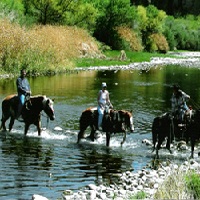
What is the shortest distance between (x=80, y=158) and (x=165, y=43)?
98.1 meters

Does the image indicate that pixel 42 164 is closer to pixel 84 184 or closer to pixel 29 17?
pixel 84 184

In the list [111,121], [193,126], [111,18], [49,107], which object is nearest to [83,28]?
[111,18]

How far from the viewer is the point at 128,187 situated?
47.4 feet

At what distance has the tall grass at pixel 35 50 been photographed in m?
50.9

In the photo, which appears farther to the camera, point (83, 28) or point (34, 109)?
point (83, 28)

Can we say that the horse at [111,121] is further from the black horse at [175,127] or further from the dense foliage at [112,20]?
the dense foliage at [112,20]

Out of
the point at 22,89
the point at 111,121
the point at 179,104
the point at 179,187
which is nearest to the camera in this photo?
the point at 179,187

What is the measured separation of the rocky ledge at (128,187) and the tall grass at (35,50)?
3631cm

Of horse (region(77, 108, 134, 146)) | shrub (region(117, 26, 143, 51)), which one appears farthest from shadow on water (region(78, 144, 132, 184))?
shrub (region(117, 26, 143, 51))

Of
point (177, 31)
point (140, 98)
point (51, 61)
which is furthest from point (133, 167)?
point (177, 31)

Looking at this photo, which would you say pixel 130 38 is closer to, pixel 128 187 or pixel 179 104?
pixel 179 104

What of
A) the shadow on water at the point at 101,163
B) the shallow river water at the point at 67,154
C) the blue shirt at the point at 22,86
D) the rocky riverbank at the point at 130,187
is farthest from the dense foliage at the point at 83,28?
the rocky riverbank at the point at 130,187

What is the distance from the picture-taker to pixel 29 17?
3209 inches

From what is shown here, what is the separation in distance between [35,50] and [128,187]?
133 ft
